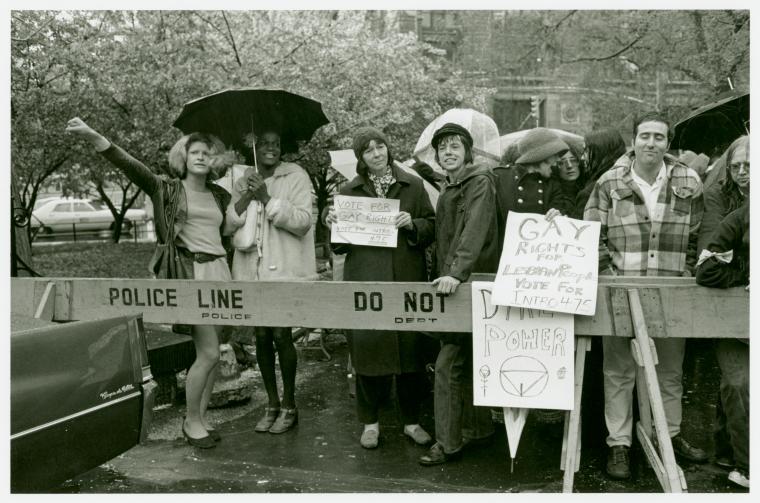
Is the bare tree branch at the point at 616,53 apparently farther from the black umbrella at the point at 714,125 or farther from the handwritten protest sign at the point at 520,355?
the handwritten protest sign at the point at 520,355

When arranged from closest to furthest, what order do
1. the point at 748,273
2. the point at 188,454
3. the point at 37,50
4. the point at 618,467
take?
the point at 748,273, the point at 618,467, the point at 188,454, the point at 37,50

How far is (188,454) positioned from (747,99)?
4.33m

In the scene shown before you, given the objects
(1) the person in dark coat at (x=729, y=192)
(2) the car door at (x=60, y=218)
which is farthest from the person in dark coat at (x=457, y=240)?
(2) the car door at (x=60, y=218)

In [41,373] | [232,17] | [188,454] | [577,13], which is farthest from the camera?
[577,13]

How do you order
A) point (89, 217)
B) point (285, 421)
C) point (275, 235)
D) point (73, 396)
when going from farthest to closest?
1. point (89, 217)
2. point (285, 421)
3. point (275, 235)
4. point (73, 396)

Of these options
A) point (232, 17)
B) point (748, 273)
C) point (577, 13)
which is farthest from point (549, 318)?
point (577, 13)

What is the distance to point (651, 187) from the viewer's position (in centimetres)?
434

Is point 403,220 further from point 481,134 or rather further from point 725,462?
point 725,462

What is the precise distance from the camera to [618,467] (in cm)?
431

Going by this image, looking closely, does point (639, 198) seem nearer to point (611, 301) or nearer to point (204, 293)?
point (611, 301)

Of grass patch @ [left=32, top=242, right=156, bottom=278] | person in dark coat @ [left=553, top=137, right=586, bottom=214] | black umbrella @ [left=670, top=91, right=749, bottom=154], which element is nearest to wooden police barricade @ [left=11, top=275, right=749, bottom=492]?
person in dark coat @ [left=553, top=137, right=586, bottom=214]

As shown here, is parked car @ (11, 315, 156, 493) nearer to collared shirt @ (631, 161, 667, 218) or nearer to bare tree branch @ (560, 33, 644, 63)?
collared shirt @ (631, 161, 667, 218)

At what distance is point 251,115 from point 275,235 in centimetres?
84

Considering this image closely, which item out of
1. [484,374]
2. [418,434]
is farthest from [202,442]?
[484,374]
